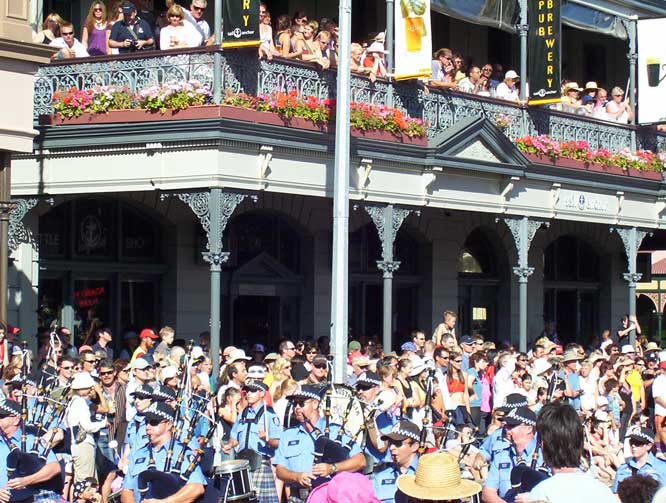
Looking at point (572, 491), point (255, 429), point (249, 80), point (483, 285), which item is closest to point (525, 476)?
point (572, 491)

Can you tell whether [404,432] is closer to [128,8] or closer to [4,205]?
[4,205]

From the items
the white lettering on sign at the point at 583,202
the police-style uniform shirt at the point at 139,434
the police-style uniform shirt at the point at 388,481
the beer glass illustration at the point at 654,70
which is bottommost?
the police-style uniform shirt at the point at 388,481

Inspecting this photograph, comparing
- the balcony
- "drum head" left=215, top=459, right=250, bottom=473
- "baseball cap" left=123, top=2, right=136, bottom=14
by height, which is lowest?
"drum head" left=215, top=459, right=250, bottom=473

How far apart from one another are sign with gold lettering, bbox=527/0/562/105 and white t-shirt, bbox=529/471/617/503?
17753 mm

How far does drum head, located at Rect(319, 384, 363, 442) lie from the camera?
11.3 m

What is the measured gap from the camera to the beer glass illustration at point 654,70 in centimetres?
2583

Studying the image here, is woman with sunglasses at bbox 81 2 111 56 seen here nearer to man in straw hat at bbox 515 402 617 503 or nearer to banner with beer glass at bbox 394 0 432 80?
banner with beer glass at bbox 394 0 432 80

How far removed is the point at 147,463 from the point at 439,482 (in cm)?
224

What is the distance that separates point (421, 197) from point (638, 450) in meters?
11.4

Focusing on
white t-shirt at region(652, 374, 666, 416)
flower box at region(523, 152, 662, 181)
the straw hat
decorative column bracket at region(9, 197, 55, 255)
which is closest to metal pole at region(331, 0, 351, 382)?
white t-shirt at region(652, 374, 666, 416)

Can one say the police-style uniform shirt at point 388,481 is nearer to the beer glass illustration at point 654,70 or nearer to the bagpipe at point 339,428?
the bagpipe at point 339,428

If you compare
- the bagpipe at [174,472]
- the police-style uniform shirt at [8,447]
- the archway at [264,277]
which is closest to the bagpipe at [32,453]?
the police-style uniform shirt at [8,447]

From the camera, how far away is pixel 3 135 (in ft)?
55.8

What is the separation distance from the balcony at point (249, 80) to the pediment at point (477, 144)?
235mm
